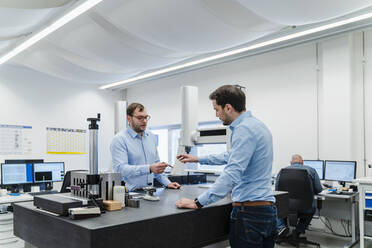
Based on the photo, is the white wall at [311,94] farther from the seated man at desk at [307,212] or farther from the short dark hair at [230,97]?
the short dark hair at [230,97]

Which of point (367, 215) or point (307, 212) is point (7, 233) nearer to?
point (307, 212)

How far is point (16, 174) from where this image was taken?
4172 mm

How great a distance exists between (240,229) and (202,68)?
4991 mm

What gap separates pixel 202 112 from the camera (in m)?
6.36

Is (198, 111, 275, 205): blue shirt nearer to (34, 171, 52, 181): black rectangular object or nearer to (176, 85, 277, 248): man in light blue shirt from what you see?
(176, 85, 277, 248): man in light blue shirt

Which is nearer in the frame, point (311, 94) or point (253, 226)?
point (253, 226)

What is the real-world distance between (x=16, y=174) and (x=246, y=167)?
3655 mm

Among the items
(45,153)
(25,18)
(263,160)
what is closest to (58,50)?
(25,18)

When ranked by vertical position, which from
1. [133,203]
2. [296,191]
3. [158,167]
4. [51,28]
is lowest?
[296,191]

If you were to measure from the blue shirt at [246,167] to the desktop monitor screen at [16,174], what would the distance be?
11.4 ft

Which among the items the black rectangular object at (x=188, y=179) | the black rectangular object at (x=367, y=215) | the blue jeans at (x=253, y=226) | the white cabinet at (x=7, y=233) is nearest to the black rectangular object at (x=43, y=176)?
the white cabinet at (x=7, y=233)

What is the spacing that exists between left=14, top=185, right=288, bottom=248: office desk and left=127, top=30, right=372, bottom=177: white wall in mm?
3491

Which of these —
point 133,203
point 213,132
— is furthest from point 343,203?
point 133,203

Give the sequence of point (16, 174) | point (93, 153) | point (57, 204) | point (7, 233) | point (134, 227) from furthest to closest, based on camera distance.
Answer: point (16, 174)
point (7, 233)
point (93, 153)
point (57, 204)
point (134, 227)
